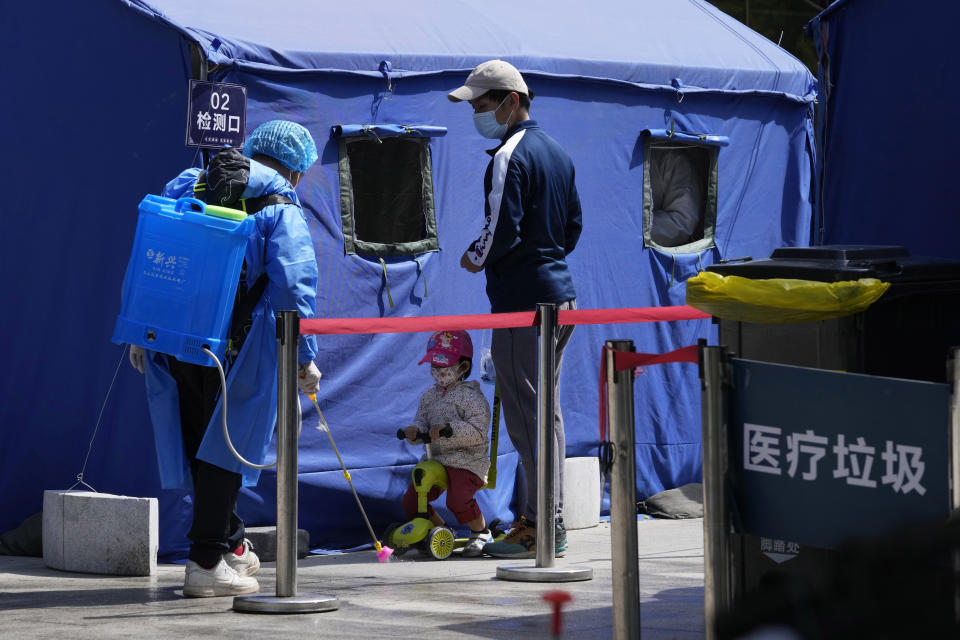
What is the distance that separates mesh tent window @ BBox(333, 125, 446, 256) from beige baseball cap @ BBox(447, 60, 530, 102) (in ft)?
2.94

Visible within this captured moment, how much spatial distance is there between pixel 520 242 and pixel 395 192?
1.31m

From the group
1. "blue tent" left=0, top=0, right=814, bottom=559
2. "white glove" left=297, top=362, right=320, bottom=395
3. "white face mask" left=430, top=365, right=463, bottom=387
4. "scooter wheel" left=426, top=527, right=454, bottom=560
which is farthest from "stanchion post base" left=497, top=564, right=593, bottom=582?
"blue tent" left=0, top=0, right=814, bottom=559

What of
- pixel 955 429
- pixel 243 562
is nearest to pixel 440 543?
pixel 243 562

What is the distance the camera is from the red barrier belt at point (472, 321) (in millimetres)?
4758

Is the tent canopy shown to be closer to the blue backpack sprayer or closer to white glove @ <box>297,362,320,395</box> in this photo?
the blue backpack sprayer

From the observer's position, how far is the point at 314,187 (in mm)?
6504

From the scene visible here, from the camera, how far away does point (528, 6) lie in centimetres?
782

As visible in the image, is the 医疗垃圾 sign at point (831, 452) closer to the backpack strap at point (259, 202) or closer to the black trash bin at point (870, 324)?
the black trash bin at point (870, 324)

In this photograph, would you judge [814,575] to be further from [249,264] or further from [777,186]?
[777,186]

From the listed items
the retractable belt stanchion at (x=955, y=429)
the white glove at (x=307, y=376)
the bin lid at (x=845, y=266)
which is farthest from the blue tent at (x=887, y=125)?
the retractable belt stanchion at (x=955, y=429)

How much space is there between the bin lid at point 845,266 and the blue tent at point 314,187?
9.07 ft

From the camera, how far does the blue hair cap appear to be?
5320 millimetres

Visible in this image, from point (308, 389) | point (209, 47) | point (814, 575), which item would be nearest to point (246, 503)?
point (308, 389)

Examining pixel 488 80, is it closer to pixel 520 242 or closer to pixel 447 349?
pixel 520 242
